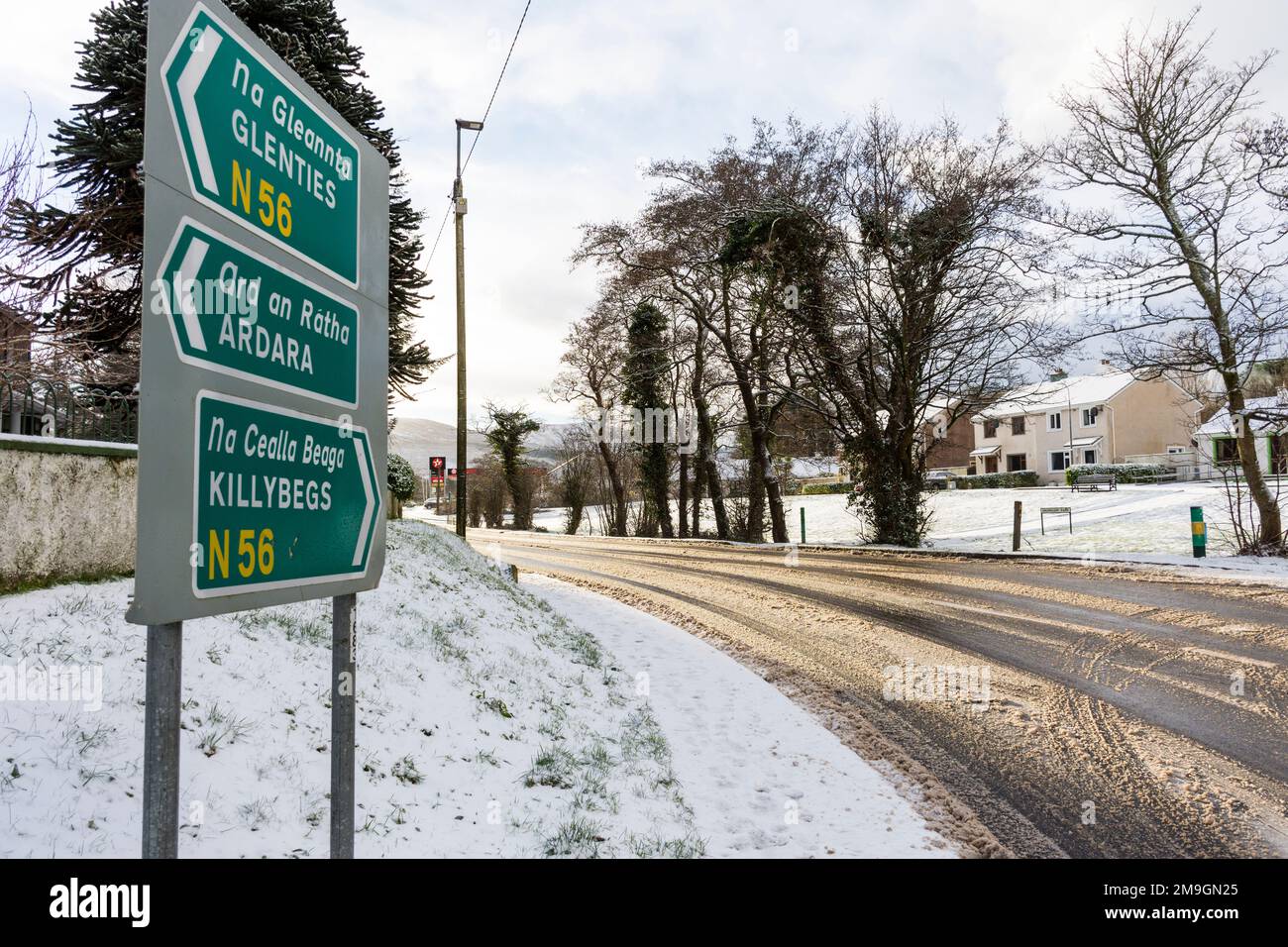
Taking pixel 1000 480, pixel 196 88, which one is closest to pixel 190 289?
pixel 196 88

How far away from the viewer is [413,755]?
406cm

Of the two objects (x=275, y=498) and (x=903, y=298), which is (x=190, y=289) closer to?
(x=275, y=498)

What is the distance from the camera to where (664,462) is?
106ft

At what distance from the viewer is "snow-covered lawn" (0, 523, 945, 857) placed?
10.0 ft

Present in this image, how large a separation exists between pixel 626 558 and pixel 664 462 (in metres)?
13.5

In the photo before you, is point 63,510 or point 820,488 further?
point 820,488

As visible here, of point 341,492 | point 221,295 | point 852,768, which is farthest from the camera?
point 852,768

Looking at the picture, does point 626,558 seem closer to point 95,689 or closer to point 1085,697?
point 1085,697

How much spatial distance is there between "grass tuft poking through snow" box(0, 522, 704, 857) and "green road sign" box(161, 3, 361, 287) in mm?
2444

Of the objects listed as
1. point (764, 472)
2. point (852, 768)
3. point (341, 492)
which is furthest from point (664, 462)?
point (341, 492)

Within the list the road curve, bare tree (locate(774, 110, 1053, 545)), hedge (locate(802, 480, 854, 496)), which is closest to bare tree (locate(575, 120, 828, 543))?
bare tree (locate(774, 110, 1053, 545))

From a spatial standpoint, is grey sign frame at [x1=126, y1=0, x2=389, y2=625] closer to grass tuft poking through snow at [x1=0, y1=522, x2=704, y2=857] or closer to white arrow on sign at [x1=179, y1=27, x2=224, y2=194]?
white arrow on sign at [x1=179, y1=27, x2=224, y2=194]

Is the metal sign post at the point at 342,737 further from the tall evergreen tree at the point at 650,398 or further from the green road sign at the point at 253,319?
the tall evergreen tree at the point at 650,398

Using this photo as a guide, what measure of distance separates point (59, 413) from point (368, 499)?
5.08 m
